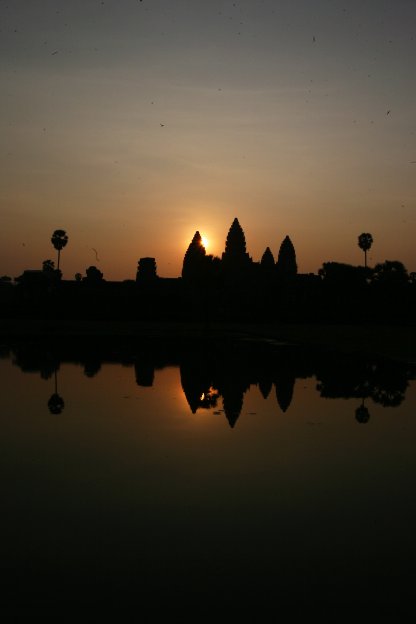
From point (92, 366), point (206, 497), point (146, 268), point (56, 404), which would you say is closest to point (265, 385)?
point (56, 404)

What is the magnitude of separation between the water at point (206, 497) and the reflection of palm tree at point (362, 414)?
0.14 ft

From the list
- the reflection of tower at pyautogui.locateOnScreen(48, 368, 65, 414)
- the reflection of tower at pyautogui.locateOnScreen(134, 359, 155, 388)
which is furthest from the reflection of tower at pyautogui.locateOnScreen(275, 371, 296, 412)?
the reflection of tower at pyautogui.locateOnScreen(48, 368, 65, 414)

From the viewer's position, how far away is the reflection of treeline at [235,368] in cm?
1742

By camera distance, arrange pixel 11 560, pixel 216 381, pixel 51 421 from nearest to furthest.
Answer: pixel 11 560 < pixel 51 421 < pixel 216 381

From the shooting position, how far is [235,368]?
24.2 meters

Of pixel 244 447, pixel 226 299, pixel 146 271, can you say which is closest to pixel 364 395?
pixel 244 447

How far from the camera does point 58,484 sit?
28.5ft

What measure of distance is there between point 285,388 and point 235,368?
536 cm

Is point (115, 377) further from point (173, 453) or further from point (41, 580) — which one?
point (41, 580)

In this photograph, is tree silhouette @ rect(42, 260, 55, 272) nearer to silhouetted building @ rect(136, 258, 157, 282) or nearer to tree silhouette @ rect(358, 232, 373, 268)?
silhouetted building @ rect(136, 258, 157, 282)

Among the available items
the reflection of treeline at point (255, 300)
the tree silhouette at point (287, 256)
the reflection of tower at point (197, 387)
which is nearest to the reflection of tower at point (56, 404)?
the reflection of tower at point (197, 387)

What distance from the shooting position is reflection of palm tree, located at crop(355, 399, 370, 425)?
13859 millimetres

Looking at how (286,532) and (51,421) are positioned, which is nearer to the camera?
(286,532)

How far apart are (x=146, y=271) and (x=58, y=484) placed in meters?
148
